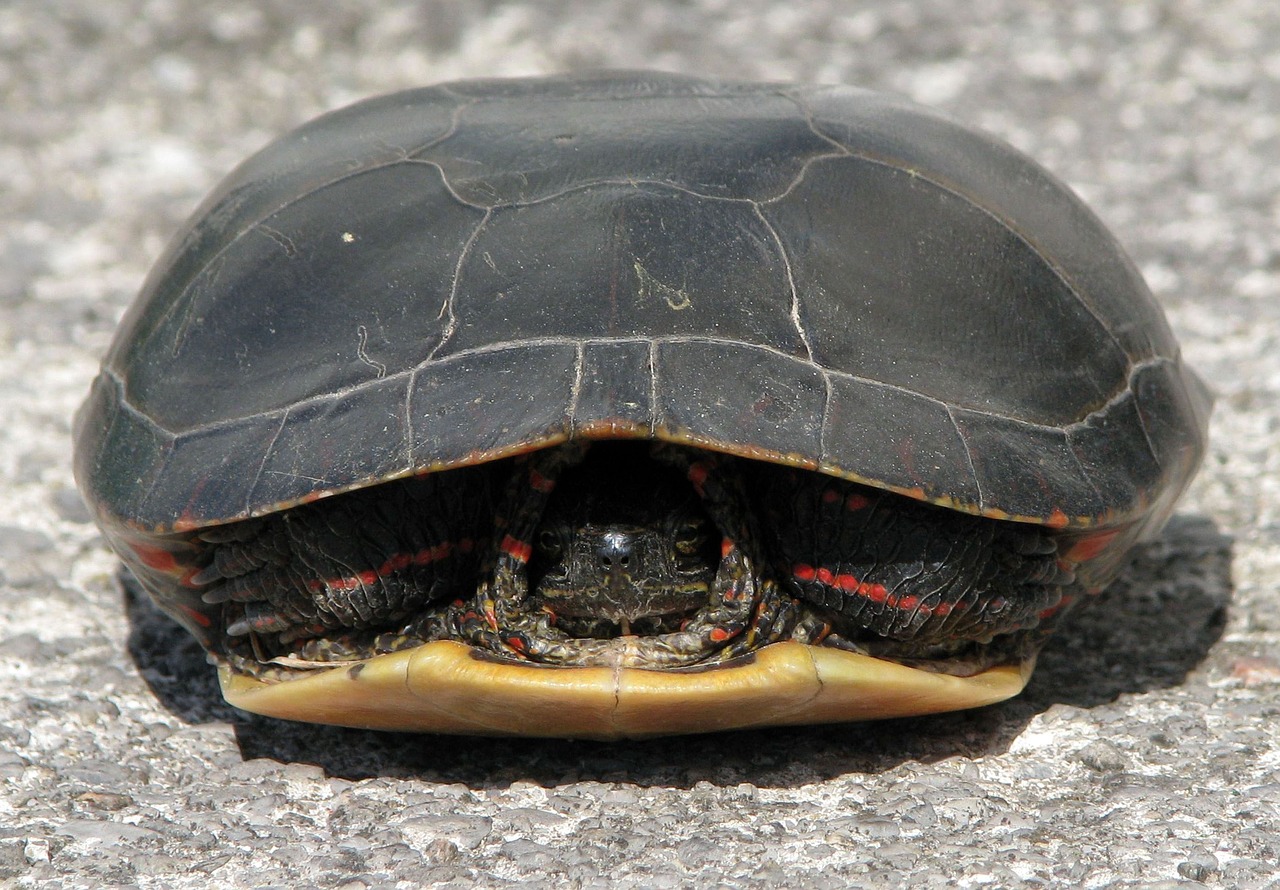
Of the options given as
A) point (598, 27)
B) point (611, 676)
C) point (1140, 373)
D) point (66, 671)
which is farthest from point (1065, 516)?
point (598, 27)

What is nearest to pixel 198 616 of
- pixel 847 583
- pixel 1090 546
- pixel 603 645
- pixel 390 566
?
pixel 390 566

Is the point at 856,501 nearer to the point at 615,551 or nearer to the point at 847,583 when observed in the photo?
the point at 847,583

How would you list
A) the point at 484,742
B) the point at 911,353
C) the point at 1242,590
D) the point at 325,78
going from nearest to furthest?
the point at 911,353, the point at 484,742, the point at 1242,590, the point at 325,78

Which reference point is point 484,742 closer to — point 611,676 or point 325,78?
point 611,676

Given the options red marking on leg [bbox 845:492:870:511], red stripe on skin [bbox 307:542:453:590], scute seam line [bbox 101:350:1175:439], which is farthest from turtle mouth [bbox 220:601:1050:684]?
scute seam line [bbox 101:350:1175:439]

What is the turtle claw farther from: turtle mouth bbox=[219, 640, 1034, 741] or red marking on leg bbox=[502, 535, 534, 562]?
red marking on leg bbox=[502, 535, 534, 562]

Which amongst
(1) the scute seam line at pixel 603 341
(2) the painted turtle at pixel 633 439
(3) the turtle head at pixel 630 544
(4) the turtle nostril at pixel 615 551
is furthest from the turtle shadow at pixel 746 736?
(1) the scute seam line at pixel 603 341
